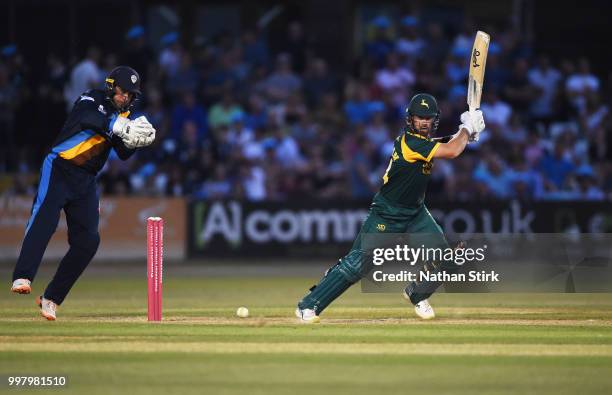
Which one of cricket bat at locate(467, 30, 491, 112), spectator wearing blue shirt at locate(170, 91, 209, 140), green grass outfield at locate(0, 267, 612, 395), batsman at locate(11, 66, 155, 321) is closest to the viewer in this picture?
green grass outfield at locate(0, 267, 612, 395)

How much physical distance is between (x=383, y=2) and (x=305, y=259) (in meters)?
7.06

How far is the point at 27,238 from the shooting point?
10812 millimetres

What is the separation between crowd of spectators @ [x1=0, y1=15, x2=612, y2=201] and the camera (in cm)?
2120

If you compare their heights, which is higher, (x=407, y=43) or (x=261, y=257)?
(x=407, y=43)

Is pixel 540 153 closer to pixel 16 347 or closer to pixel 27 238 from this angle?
pixel 27 238

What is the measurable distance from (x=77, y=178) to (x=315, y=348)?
2.91 m

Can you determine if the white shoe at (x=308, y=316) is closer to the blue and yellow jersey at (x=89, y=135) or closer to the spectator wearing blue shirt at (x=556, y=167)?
the blue and yellow jersey at (x=89, y=135)

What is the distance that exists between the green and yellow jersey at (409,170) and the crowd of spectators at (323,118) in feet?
32.0

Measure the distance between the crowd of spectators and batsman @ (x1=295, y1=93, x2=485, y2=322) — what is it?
9.71 metres

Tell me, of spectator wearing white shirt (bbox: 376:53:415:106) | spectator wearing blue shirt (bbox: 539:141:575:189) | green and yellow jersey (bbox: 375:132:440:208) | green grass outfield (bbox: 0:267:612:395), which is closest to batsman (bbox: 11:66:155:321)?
green grass outfield (bbox: 0:267:612:395)

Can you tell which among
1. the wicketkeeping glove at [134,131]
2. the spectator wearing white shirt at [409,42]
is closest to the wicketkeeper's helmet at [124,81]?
the wicketkeeping glove at [134,131]

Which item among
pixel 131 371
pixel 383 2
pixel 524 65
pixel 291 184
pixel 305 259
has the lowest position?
pixel 131 371

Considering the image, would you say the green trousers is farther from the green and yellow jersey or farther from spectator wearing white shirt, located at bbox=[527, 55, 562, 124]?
spectator wearing white shirt, located at bbox=[527, 55, 562, 124]

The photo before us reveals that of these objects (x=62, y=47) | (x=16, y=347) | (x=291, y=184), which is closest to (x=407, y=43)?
(x=291, y=184)
